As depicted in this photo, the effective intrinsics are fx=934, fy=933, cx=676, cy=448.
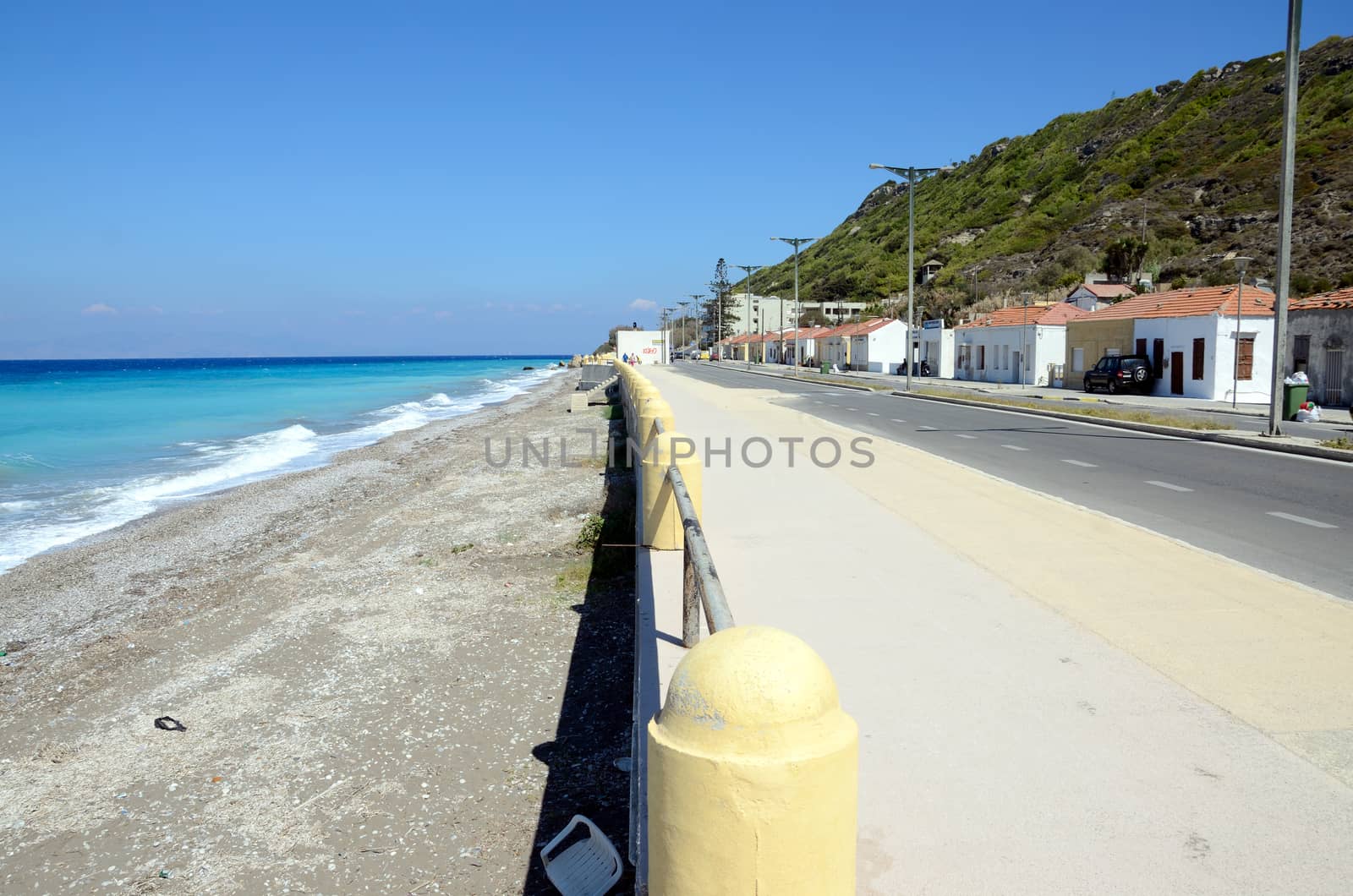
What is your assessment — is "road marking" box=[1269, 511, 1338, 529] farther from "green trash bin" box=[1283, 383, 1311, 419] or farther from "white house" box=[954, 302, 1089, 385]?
"white house" box=[954, 302, 1089, 385]

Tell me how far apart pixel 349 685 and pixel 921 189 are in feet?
591

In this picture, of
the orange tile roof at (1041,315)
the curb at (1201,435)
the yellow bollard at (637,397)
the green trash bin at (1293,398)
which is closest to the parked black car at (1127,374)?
the orange tile roof at (1041,315)

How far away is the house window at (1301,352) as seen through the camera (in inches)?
1158

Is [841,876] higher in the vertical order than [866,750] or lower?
higher

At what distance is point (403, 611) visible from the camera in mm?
8945

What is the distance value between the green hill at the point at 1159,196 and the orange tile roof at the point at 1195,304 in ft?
45.5

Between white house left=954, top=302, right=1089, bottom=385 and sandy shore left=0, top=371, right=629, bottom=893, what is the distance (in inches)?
1505

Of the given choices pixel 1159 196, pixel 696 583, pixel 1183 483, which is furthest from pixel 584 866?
pixel 1159 196

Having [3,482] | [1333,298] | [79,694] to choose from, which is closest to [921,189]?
[1333,298]

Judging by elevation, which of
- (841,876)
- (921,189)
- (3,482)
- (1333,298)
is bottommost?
(3,482)

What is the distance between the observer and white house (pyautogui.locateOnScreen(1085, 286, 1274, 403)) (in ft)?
108

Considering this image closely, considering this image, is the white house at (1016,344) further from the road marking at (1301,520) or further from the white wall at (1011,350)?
the road marking at (1301,520)

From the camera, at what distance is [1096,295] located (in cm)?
5234

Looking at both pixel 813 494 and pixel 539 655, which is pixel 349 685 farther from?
pixel 813 494
